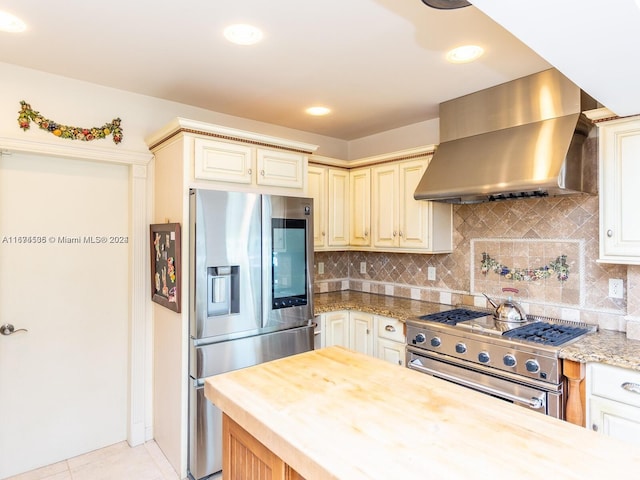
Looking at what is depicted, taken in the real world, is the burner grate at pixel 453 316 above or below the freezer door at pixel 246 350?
above

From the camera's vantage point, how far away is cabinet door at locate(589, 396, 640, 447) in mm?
1884

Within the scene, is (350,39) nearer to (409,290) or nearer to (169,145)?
(169,145)

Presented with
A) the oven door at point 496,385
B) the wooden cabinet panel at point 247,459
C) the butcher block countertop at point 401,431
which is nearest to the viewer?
the butcher block countertop at point 401,431

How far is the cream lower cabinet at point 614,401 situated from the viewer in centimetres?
188

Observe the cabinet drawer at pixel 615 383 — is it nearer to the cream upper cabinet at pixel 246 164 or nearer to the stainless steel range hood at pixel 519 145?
the stainless steel range hood at pixel 519 145

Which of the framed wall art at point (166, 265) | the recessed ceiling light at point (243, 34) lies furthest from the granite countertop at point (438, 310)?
the recessed ceiling light at point (243, 34)

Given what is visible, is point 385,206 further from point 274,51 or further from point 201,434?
point 201,434

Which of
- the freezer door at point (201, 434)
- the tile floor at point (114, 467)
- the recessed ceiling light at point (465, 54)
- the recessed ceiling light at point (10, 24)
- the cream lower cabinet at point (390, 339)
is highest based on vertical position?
the recessed ceiling light at point (10, 24)

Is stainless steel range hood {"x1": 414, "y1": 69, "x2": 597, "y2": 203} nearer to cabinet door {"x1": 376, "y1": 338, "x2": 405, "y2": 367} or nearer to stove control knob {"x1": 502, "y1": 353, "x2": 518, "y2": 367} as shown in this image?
stove control knob {"x1": 502, "y1": 353, "x2": 518, "y2": 367}

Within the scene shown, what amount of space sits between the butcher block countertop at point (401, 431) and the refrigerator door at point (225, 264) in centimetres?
94

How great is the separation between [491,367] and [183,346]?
1918mm

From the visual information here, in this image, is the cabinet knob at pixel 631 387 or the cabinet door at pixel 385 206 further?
the cabinet door at pixel 385 206

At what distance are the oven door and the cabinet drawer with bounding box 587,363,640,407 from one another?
0.17m

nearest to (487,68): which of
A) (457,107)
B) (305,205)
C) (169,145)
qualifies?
(457,107)
